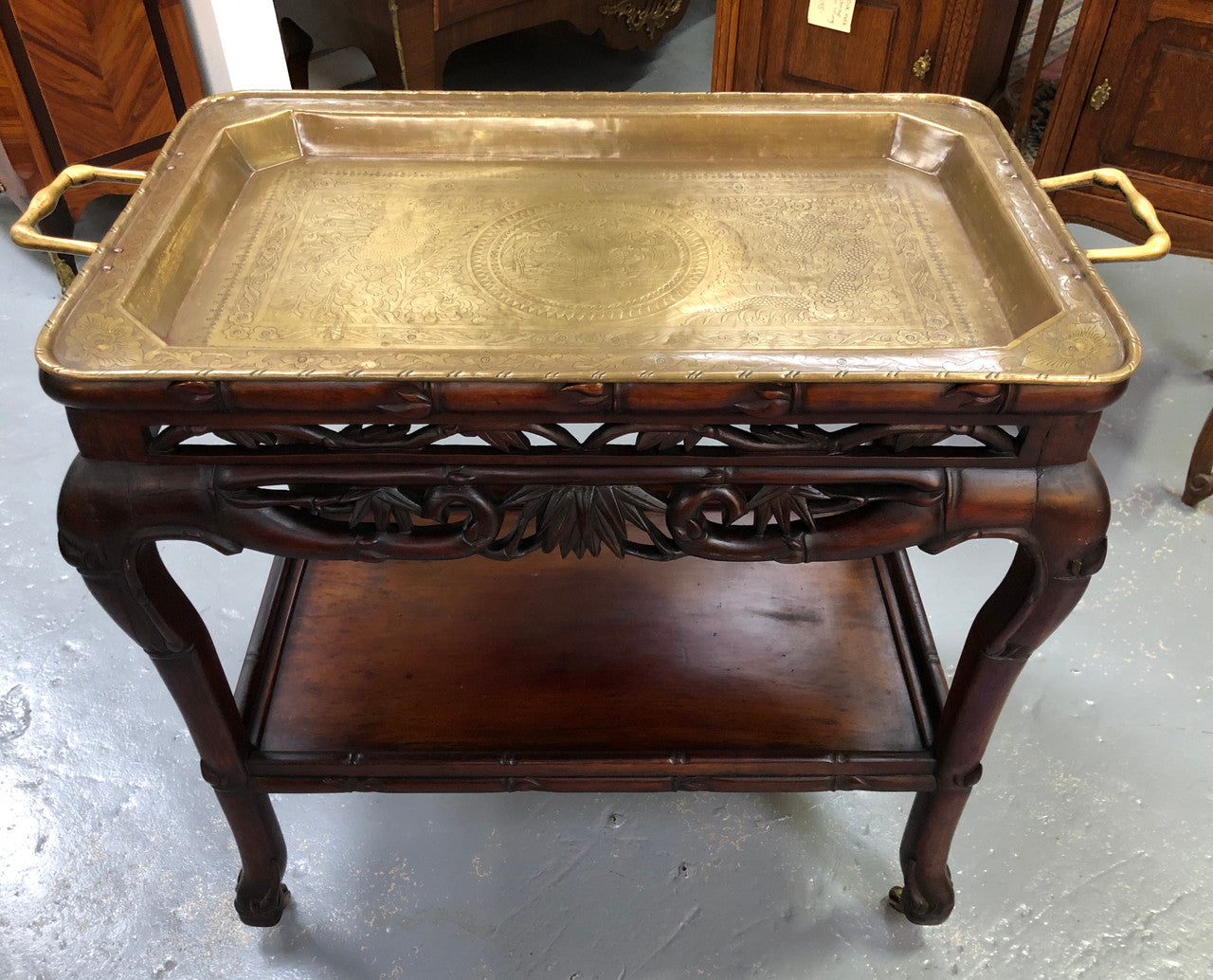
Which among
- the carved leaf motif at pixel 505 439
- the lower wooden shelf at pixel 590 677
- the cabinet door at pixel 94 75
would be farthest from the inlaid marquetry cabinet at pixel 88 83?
the carved leaf motif at pixel 505 439

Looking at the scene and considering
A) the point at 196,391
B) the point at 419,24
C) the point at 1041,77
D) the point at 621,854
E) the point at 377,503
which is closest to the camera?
the point at 196,391

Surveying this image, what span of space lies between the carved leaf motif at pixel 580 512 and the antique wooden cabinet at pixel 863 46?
1.63 metres

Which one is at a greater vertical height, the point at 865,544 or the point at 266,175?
the point at 266,175

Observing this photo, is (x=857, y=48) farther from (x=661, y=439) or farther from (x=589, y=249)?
(x=661, y=439)

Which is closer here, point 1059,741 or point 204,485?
point 204,485

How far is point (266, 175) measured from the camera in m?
1.33

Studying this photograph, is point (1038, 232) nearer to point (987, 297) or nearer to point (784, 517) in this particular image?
point (987, 297)

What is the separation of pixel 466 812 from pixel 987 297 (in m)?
1.05

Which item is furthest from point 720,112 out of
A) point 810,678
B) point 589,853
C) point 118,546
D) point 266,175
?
point 589,853

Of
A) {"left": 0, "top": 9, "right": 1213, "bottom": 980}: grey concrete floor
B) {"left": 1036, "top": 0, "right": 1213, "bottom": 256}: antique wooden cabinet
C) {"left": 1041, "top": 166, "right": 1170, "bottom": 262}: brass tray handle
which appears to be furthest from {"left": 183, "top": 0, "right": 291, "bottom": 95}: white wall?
{"left": 1041, "top": 166, "right": 1170, "bottom": 262}: brass tray handle

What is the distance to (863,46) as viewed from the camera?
7.47ft

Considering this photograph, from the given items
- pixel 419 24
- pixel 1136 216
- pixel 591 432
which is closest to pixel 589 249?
pixel 591 432

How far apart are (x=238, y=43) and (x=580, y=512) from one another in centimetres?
179

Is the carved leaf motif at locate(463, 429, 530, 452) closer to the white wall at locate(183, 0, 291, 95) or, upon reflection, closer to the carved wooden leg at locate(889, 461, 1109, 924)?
the carved wooden leg at locate(889, 461, 1109, 924)
